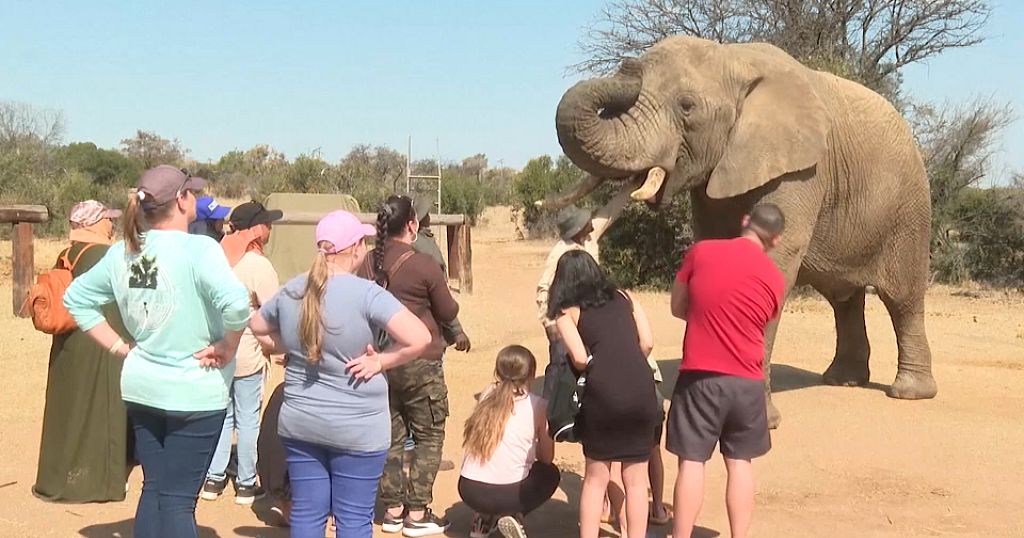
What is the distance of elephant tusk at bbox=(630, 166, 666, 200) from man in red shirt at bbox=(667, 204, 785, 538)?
2.02 metres

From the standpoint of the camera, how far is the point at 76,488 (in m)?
5.71

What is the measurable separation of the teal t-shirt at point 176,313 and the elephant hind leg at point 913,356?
6.51 metres

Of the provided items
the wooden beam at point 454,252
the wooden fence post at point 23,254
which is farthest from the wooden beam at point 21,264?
the wooden beam at point 454,252

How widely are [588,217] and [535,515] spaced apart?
5.66ft

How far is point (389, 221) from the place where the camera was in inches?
199

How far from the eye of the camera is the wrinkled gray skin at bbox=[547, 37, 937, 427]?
6727mm

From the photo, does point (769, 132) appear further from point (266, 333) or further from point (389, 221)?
point (266, 333)

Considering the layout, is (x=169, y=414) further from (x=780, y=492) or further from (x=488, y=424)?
(x=780, y=492)

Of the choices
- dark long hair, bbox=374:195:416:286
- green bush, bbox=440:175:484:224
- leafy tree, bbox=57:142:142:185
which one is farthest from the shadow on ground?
leafy tree, bbox=57:142:142:185

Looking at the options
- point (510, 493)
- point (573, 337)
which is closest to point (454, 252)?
point (510, 493)

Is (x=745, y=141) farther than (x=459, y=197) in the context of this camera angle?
No

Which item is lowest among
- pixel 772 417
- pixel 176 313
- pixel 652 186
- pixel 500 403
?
pixel 772 417

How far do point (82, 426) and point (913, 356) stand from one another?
6.71m

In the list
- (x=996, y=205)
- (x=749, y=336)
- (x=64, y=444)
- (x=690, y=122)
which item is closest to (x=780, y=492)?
(x=749, y=336)
